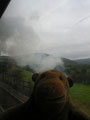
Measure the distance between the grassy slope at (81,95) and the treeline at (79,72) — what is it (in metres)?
0.05

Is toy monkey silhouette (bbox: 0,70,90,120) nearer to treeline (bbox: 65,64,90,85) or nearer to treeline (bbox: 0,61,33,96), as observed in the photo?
treeline (bbox: 65,64,90,85)

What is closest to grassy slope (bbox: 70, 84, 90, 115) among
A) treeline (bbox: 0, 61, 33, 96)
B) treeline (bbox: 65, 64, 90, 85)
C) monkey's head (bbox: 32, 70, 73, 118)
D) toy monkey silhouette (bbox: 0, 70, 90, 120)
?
treeline (bbox: 65, 64, 90, 85)

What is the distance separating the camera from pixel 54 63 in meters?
1.59

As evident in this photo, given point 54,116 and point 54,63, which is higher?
point 54,63

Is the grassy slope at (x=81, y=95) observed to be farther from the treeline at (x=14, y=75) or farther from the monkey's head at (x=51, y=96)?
the treeline at (x=14, y=75)

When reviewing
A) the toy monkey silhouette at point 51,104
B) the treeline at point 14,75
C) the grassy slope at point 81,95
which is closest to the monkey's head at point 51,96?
the toy monkey silhouette at point 51,104

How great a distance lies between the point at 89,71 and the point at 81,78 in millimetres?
95

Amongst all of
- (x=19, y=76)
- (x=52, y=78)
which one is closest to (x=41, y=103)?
(x=52, y=78)

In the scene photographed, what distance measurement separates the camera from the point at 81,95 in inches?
49.5

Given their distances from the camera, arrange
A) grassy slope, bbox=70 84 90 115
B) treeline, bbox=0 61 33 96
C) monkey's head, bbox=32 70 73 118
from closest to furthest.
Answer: monkey's head, bbox=32 70 73 118
grassy slope, bbox=70 84 90 115
treeline, bbox=0 61 33 96

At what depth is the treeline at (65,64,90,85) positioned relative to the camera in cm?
116

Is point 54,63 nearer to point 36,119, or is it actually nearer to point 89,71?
point 89,71

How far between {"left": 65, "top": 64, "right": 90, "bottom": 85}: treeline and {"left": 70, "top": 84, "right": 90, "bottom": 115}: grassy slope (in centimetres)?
5

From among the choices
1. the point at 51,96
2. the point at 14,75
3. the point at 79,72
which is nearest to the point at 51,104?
the point at 51,96
